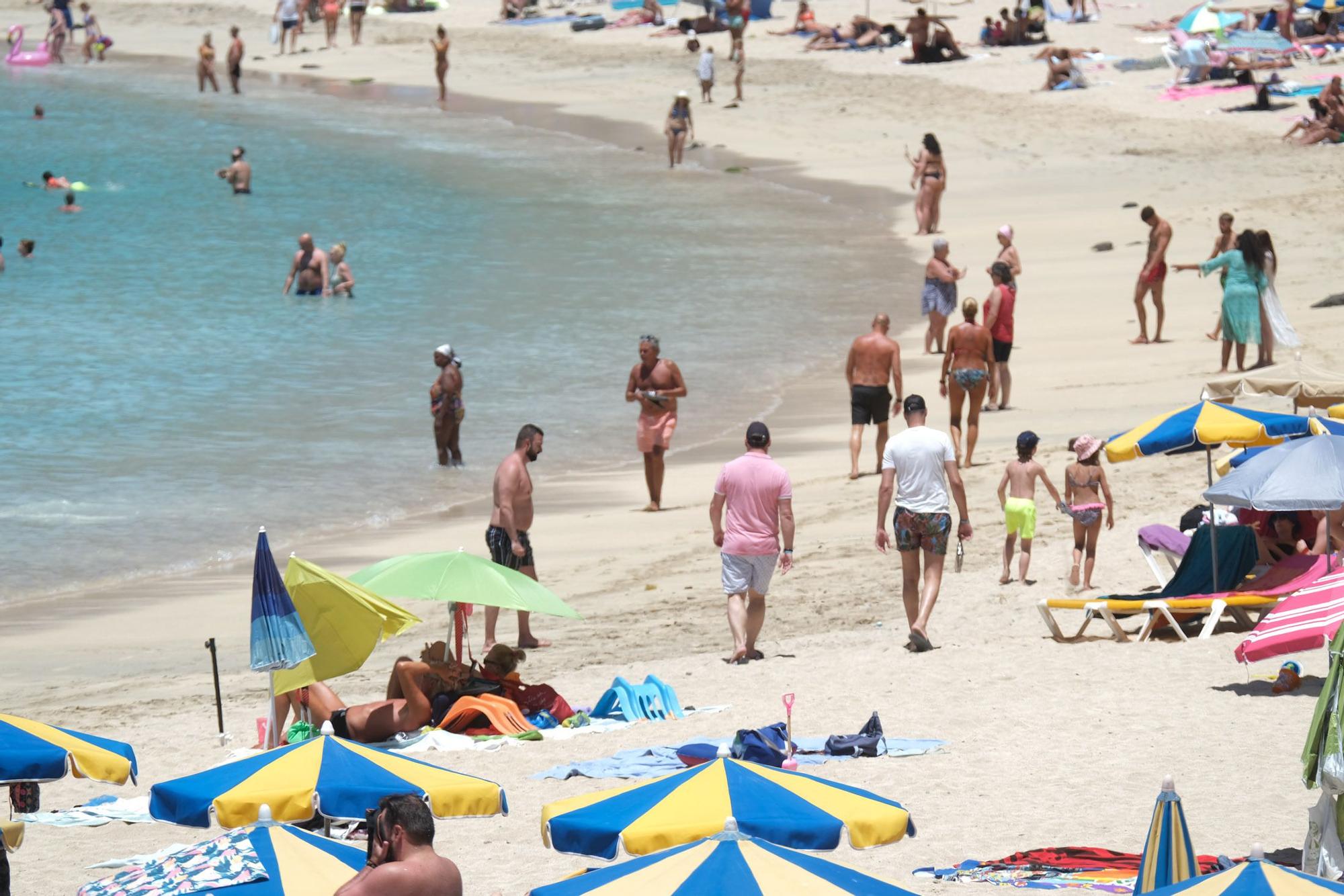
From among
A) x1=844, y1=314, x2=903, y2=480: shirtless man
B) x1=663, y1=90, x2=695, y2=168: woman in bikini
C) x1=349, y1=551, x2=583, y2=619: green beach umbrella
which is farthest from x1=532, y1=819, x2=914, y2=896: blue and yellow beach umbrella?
x1=663, y1=90, x2=695, y2=168: woman in bikini

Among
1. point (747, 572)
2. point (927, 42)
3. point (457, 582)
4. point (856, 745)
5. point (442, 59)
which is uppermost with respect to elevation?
point (927, 42)

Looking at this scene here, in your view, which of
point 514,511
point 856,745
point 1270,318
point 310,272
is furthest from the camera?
point 310,272

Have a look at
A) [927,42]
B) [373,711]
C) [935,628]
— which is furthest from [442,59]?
[373,711]

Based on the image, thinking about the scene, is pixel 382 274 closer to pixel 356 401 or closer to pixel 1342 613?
pixel 356 401

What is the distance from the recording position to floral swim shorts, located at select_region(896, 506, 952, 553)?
1055cm

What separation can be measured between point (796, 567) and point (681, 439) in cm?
509

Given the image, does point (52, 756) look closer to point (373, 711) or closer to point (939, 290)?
point (373, 711)

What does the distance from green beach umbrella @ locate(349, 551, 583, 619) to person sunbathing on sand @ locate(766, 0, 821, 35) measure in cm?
3571

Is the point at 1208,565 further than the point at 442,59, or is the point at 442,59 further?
the point at 442,59

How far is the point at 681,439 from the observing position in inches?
704

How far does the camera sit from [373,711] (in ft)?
31.4

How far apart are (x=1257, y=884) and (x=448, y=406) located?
476 inches

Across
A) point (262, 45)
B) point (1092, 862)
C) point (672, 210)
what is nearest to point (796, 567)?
point (1092, 862)

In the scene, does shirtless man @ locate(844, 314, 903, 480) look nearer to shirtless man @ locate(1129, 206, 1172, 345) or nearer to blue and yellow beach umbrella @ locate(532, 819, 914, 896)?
shirtless man @ locate(1129, 206, 1172, 345)
